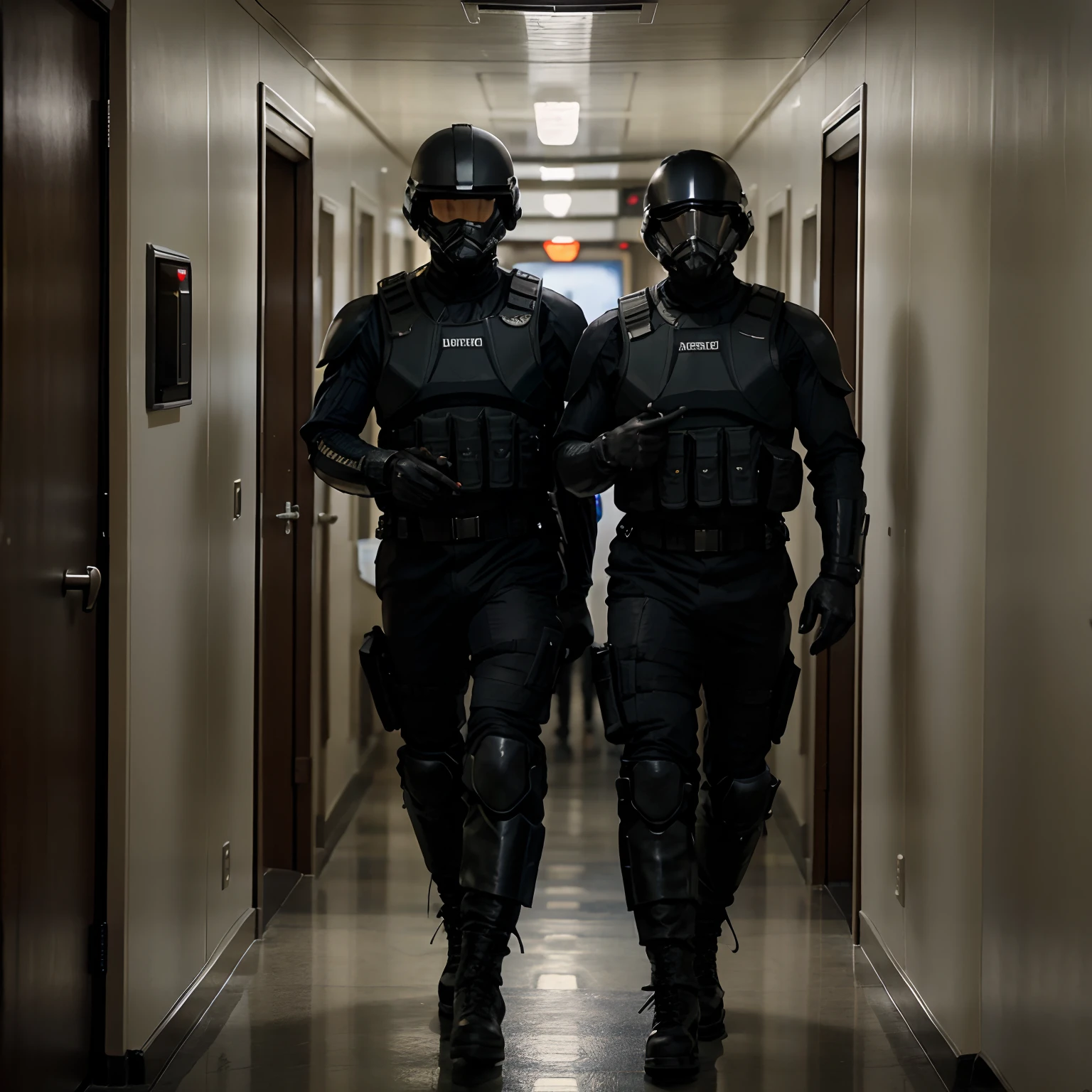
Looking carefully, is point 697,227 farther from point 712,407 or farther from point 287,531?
point 287,531

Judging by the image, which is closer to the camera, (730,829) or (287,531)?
(730,829)

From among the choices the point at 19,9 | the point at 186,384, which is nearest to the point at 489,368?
the point at 186,384

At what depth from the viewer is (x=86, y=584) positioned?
2629mm

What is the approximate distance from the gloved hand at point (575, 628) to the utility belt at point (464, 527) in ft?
0.88

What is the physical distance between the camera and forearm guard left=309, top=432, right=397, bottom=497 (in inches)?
121

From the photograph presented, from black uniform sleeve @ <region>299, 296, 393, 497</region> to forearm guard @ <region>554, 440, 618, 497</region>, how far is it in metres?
0.43

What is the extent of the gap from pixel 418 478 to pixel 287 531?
61.4 inches

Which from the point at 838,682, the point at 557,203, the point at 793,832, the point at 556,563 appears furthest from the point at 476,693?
the point at 557,203

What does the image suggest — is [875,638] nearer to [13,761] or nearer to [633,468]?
[633,468]

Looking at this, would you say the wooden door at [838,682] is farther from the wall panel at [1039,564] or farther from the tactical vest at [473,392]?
the wall panel at [1039,564]

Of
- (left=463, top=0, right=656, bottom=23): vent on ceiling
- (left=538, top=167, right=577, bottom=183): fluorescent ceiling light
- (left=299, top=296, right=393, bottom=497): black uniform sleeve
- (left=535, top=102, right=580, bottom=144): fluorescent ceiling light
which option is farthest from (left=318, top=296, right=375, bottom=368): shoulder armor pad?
(left=538, top=167, right=577, bottom=183): fluorescent ceiling light

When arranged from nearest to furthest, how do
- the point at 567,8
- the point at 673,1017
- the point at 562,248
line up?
the point at 673,1017
the point at 567,8
the point at 562,248

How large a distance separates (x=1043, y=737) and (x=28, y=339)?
181 cm

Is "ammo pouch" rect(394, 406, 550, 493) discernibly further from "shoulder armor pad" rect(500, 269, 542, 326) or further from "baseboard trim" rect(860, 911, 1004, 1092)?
"baseboard trim" rect(860, 911, 1004, 1092)
